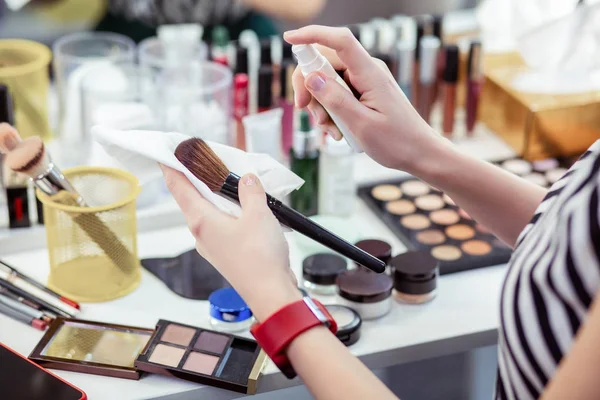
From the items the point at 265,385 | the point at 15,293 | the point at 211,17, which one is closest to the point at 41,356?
the point at 15,293

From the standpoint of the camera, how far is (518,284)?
2.22 feet

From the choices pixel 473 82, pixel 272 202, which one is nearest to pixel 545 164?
pixel 473 82

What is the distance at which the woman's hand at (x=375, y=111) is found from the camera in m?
0.88

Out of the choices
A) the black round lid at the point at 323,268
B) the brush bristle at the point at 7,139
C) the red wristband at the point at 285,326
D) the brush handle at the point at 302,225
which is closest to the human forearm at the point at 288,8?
the black round lid at the point at 323,268

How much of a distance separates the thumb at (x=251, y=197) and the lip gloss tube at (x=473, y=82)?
2.65 ft

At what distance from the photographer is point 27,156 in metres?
0.91

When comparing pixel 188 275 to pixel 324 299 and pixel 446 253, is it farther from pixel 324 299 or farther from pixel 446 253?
pixel 446 253

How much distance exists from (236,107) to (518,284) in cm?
77

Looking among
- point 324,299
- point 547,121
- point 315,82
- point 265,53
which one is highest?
point 315,82

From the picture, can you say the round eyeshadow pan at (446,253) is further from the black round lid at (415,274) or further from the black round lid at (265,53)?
the black round lid at (265,53)

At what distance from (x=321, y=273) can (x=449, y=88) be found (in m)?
0.55

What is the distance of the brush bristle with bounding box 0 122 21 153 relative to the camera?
904mm

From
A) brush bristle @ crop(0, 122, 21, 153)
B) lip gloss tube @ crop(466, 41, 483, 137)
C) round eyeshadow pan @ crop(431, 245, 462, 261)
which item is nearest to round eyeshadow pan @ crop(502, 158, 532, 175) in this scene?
lip gloss tube @ crop(466, 41, 483, 137)

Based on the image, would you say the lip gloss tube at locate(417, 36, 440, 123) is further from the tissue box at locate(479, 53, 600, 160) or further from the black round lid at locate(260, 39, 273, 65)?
the black round lid at locate(260, 39, 273, 65)
